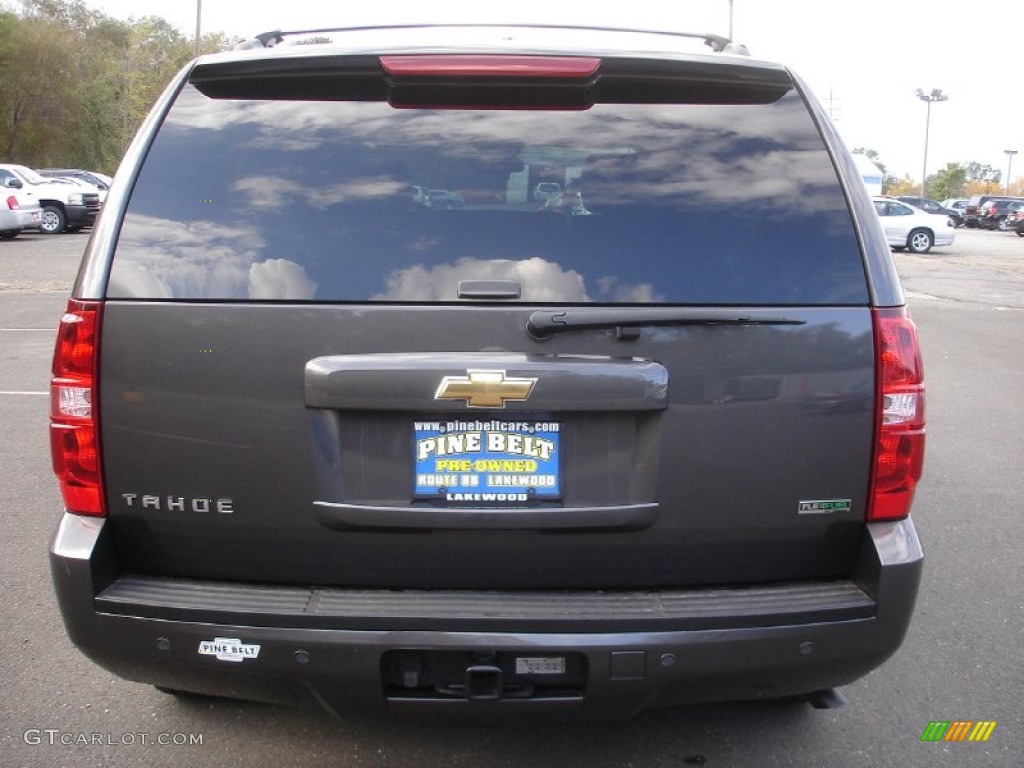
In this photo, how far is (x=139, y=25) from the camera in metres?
58.1

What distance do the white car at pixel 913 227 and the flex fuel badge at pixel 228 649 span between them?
27589 mm

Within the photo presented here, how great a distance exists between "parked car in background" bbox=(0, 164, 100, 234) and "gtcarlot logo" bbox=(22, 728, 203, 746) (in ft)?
81.2

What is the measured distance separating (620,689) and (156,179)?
5.81ft

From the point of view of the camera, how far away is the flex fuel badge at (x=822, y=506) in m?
2.33

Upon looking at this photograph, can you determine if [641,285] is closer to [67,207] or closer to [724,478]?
[724,478]

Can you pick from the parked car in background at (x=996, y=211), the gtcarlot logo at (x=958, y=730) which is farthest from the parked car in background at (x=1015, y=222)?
the gtcarlot logo at (x=958, y=730)

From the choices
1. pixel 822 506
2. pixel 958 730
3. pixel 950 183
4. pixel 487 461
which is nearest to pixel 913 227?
pixel 958 730

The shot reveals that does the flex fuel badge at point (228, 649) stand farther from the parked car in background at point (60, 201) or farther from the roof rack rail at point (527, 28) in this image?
the parked car in background at point (60, 201)

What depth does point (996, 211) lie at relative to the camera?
5025 cm

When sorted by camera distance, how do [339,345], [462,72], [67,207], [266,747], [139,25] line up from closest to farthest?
1. [339,345]
2. [462,72]
3. [266,747]
4. [67,207]
5. [139,25]

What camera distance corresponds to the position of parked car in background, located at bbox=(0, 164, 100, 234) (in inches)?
993

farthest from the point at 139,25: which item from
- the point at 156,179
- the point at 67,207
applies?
the point at 156,179

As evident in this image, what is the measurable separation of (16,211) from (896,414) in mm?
24583

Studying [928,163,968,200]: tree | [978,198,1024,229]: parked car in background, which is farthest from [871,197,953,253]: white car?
[928,163,968,200]: tree
